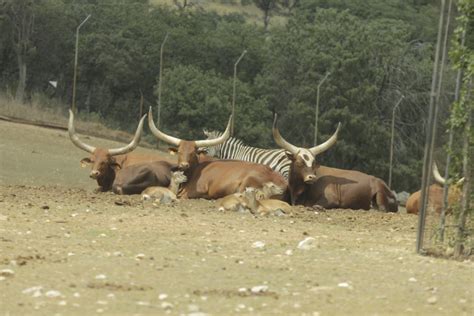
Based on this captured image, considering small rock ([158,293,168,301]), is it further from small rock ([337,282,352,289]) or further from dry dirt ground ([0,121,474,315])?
small rock ([337,282,352,289])

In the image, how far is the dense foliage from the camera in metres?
37.9

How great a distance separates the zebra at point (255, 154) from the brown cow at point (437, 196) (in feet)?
8.87

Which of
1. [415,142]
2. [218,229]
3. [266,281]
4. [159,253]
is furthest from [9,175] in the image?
[415,142]

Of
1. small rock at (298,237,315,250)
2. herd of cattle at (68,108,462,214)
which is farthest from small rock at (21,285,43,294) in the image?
herd of cattle at (68,108,462,214)

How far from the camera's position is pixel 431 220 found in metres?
12.5

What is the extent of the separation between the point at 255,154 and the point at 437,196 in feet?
22.5

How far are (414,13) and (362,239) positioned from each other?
5283cm

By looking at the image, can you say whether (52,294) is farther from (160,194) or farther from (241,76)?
(241,76)

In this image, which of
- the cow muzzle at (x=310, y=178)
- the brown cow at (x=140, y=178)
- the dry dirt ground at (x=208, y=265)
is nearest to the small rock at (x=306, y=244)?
the dry dirt ground at (x=208, y=265)

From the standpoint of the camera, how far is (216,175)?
17.4 m

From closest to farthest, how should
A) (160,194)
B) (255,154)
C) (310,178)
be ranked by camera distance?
(160,194)
(310,178)
(255,154)

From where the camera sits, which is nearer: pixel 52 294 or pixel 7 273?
pixel 52 294

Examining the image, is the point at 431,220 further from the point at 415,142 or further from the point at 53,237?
the point at 415,142

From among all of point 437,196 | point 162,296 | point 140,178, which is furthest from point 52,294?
point 140,178
